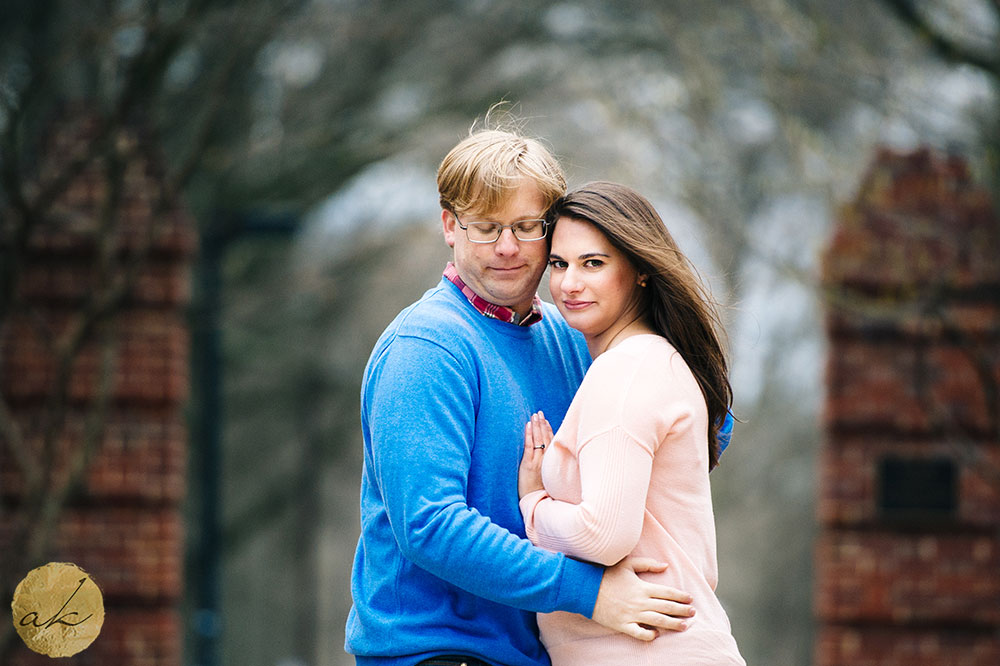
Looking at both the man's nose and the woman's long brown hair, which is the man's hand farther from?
the man's nose

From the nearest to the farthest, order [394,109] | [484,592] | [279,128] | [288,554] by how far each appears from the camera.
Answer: [484,592] < [279,128] < [394,109] < [288,554]

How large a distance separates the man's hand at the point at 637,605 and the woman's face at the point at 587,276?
56cm

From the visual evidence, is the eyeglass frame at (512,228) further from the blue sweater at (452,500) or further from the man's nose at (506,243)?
the blue sweater at (452,500)

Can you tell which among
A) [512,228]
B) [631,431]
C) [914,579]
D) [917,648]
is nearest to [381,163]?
[914,579]

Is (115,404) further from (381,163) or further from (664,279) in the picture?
(381,163)

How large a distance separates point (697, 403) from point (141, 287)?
4.43 metres

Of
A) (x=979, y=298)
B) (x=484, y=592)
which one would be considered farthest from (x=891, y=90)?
(x=484, y=592)

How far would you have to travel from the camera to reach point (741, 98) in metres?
12.3

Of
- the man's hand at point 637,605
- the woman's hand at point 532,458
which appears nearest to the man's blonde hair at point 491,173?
the woman's hand at point 532,458

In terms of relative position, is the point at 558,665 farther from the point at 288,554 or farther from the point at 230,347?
the point at 288,554

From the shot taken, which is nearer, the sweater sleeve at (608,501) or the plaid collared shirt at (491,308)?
the sweater sleeve at (608,501)

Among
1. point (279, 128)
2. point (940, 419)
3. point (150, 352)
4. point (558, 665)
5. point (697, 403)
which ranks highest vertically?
point (279, 128)

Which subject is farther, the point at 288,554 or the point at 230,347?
the point at 288,554

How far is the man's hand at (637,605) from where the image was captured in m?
2.62
